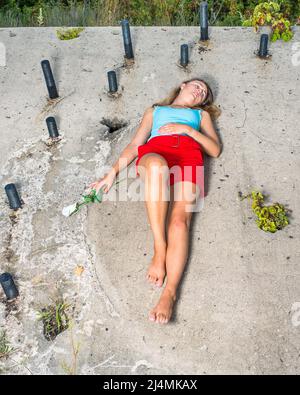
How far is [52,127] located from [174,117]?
3.55ft

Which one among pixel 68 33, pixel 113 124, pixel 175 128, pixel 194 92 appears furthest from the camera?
pixel 68 33

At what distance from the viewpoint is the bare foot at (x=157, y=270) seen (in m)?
3.06

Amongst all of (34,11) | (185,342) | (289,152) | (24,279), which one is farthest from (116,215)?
(34,11)

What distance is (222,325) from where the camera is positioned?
288 centimetres

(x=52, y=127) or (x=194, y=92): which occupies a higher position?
(x=194, y=92)

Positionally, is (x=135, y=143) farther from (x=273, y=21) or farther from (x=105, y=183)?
(x=273, y=21)

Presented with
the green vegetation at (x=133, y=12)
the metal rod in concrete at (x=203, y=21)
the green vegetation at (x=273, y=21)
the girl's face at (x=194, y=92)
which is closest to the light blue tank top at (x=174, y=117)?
the girl's face at (x=194, y=92)

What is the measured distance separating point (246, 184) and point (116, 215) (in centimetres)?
101

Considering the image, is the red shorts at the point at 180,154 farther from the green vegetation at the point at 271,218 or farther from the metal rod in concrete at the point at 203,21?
the metal rod in concrete at the point at 203,21

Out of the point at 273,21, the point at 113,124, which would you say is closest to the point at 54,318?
the point at 113,124

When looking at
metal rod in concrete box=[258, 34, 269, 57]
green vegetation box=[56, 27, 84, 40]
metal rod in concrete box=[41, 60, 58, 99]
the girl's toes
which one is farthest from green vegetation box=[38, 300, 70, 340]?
green vegetation box=[56, 27, 84, 40]

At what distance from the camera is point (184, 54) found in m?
4.78
